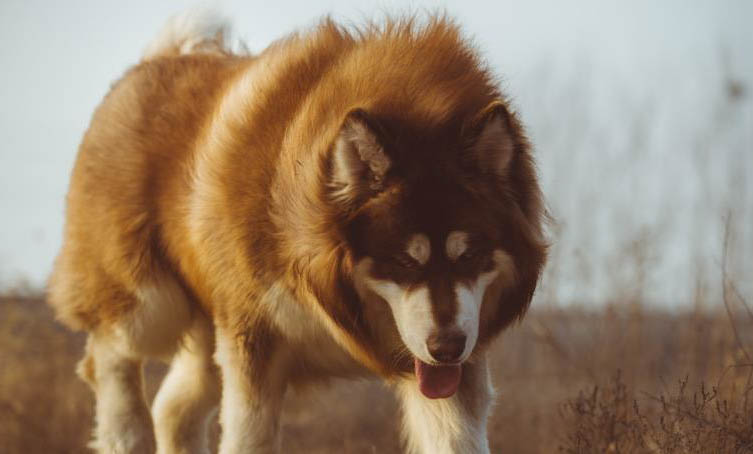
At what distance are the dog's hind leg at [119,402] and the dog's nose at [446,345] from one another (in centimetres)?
215

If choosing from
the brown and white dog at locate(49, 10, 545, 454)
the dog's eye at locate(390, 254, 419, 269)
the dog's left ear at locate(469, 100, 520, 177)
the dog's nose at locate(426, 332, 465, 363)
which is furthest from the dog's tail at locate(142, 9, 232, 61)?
the dog's nose at locate(426, 332, 465, 363)

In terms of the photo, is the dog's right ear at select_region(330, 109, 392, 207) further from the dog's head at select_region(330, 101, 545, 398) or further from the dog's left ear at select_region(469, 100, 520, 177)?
the dog's left ear at select_region(469, 100, 520, 177)

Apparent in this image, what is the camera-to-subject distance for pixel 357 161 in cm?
334

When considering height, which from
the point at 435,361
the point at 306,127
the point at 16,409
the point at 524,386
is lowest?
the point at 16,409

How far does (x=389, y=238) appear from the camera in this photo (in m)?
3.30

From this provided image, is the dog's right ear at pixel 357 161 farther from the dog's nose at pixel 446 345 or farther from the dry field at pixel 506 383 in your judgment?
the dry field at pixel 506 383

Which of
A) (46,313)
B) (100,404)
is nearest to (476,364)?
(100,404)

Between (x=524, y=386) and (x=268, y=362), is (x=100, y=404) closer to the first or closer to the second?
(x=268, y=362)

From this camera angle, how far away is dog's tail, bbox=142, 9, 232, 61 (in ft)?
17.4

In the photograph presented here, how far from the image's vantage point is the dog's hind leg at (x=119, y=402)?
15.5 feet

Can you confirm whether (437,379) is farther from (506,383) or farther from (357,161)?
(506,383)

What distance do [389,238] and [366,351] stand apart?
0.62 m

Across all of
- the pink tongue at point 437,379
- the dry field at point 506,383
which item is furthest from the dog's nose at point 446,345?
the dry field at point 506,383

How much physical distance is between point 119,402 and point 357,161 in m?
2.27
